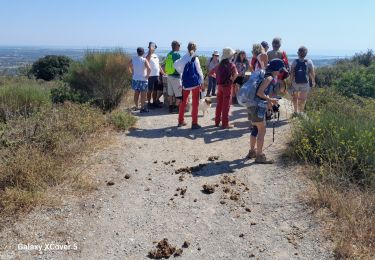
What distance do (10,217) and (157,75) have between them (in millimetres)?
5869

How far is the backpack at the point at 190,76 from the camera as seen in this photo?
775cm

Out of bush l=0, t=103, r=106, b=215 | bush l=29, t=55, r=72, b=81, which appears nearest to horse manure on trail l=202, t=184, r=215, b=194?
bush l=0, t=103, r=106, b=215

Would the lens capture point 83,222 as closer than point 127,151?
Yes

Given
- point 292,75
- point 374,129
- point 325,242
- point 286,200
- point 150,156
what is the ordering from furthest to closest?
point 292,75 → point 150,156 → point 374,129 → point 286,200 → point 325,242

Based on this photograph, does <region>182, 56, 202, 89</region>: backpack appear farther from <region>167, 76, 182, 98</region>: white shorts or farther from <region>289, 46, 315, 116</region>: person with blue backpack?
<region>289, 46, 315, 116</region>: person with blue backpack

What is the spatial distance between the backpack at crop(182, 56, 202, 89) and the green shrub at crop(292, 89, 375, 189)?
2.19m

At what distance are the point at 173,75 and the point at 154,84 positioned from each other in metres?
0.90

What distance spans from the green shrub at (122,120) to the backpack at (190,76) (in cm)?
138

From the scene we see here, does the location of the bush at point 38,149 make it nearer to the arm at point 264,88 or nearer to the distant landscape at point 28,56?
the arm at point 264,88

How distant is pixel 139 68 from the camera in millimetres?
9039

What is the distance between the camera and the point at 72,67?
10516 millimetres

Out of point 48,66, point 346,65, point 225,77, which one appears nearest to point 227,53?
point 225,77

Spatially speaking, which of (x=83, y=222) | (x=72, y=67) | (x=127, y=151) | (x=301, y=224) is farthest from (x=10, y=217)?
(x=72, y=67)

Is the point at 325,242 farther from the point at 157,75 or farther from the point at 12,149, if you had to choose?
the point at 157,75
